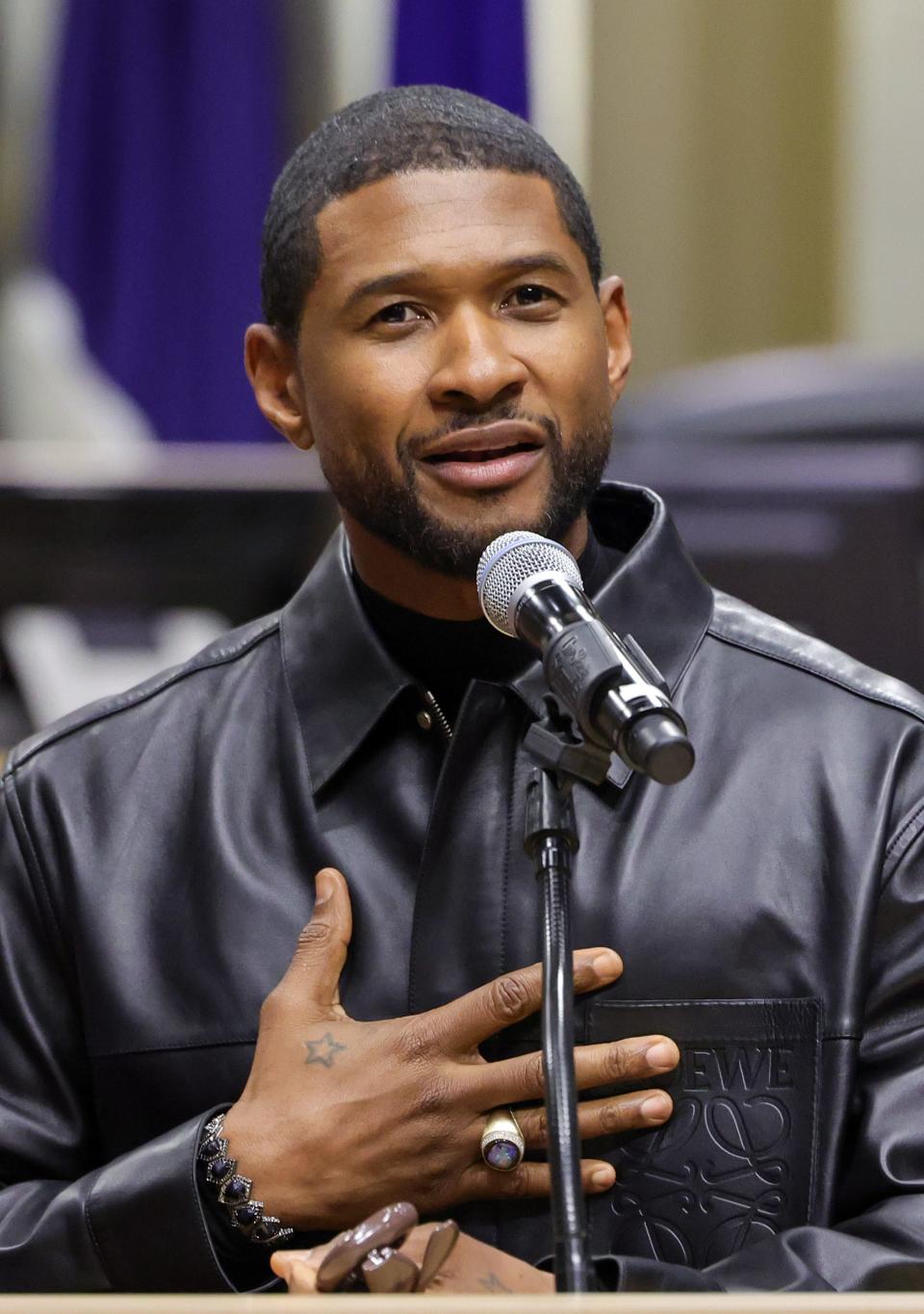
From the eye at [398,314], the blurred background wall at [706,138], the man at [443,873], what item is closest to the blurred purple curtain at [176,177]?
the blurred background wall at [706,138]

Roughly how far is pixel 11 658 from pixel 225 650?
1007 mm

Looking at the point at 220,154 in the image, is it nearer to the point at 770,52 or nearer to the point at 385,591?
the point at 770,52

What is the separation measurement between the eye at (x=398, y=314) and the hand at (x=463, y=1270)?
2.83 ft

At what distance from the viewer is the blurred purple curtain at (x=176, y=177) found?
5445mm

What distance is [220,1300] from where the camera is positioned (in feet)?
3.77

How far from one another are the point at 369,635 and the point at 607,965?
1.48ft

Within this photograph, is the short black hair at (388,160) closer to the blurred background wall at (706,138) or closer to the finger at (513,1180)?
the finger at (513,1180)

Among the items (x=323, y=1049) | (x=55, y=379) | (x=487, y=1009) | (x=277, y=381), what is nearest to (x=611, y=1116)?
(x=487, y=1009)

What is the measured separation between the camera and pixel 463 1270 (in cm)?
148

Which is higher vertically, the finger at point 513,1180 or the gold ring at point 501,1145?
the gold ring at point 501,1145

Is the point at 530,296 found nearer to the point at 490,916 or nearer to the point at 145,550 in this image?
the point at 490,916

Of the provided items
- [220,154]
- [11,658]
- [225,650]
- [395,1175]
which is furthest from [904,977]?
[220,154]

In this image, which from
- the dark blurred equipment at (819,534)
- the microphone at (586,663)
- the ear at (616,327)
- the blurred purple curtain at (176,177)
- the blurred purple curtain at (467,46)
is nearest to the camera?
the microphone at (586,663)

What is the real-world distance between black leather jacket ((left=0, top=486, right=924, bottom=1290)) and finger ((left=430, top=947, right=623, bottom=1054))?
9 centimetres
